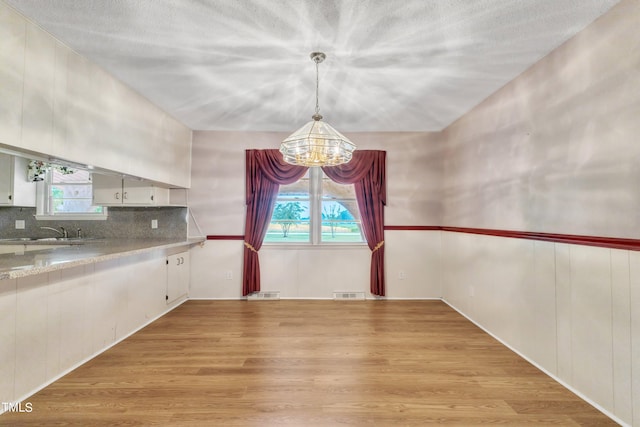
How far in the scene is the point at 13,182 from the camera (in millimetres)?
3242

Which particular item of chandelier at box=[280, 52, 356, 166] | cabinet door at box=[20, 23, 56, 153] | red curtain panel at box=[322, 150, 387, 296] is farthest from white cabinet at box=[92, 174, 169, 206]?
red curtain panel at box=[322, 150, 387, 296]

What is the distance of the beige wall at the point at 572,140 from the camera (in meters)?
1.59

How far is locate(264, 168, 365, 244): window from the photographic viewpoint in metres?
4.10

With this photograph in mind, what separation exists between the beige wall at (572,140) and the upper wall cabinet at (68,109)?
3.65 meters

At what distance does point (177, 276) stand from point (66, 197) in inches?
69.1

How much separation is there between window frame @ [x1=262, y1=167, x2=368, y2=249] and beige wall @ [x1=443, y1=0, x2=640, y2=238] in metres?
1.89

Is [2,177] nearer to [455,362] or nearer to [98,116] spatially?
[98,116]

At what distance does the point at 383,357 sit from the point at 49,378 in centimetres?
253

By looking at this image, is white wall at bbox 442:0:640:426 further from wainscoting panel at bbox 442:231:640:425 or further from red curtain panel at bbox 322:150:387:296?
red curtain panel at bbox 322:150:387:296

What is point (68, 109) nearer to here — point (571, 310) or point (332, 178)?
point (332, 178)

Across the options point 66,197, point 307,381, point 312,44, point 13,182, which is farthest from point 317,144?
point 13,182

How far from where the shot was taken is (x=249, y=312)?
3445 millimetres

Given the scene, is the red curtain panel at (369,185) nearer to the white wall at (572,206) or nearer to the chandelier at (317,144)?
the white wall at (572,206)

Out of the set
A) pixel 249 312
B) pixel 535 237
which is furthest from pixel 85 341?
pixel 535 237
